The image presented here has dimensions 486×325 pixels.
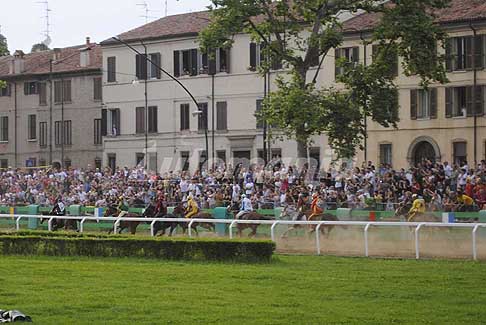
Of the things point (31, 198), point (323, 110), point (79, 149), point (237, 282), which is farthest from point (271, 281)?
point (79, 149)

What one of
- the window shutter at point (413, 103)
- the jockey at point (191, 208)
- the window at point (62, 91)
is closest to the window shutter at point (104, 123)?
the window at point (62, 91)

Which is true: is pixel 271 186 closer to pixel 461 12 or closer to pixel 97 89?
pixel 461 12

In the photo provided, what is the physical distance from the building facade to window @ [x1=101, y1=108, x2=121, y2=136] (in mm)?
4206

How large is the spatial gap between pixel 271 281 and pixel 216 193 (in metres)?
21.5

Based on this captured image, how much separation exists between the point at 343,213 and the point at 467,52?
1981 cm

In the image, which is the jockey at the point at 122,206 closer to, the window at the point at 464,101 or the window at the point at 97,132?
the window at the point at 464,101

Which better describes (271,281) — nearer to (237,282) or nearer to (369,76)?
(237,282)

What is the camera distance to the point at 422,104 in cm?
5500

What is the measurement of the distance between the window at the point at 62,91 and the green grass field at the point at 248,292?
51.2m

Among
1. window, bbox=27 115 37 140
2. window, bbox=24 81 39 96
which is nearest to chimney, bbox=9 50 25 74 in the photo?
window, bbox=24 81 39 96

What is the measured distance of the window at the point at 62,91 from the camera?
7675cm

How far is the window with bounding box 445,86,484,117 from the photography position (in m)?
52.4

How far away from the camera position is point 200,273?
2280 centimetres

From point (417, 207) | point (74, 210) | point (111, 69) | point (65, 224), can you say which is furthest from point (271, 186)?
point (111, 69)
